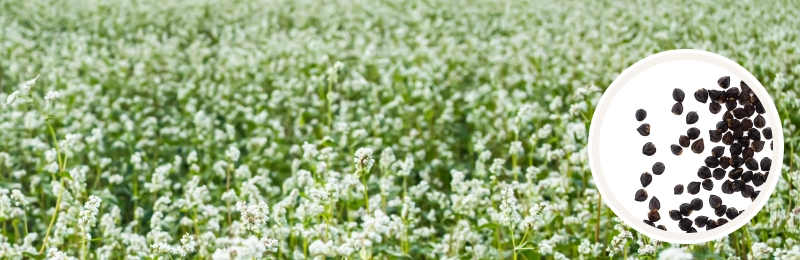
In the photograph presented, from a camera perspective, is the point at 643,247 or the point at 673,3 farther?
the point at 673,3

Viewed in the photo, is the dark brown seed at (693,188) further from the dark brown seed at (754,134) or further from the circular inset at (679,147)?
the dark brown seed at (754,134)

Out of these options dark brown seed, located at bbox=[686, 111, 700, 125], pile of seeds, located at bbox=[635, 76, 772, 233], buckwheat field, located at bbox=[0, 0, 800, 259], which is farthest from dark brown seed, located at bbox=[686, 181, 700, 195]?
buckwheat field, located at bbox=[0, 0, 800, 259]

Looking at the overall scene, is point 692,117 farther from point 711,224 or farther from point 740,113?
point 711,224

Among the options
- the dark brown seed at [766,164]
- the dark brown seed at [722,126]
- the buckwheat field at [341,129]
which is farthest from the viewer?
the buckwheat field at [341,129]

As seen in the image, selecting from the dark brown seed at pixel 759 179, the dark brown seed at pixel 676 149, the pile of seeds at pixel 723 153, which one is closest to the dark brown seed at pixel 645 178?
the pile of seeds at pixel 723 153

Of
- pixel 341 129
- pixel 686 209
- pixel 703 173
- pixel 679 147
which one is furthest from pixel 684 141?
pixel 341 129

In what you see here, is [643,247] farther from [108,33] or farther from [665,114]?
[108,33]

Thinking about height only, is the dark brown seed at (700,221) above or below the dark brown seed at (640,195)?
below

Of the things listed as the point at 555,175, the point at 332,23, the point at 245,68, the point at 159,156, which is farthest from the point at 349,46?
the point at 555,175
